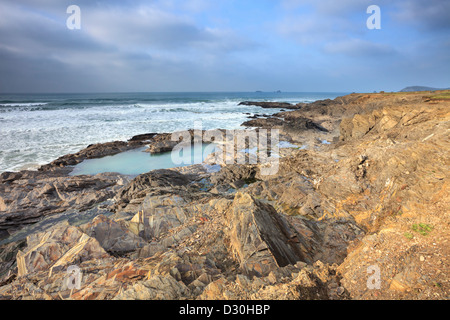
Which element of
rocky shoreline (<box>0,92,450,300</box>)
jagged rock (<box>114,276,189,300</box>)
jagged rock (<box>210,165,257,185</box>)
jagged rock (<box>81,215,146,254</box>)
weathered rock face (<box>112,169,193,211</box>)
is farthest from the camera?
jagged rock (<box>210,165,257,185</box>)

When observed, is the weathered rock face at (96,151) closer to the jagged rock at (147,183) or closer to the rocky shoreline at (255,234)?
the rocky shoreline at (255,234)

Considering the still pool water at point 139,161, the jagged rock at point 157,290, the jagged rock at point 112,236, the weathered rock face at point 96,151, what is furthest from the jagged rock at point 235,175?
the weathered rock face at point 96,151

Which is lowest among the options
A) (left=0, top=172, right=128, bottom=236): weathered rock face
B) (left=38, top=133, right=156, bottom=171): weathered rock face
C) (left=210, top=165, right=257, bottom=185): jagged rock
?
(left=0, top=172, right=128, bottom=236): weathered rock face

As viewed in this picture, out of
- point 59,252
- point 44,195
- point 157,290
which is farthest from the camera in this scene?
point 44,195

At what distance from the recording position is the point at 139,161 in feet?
54.8

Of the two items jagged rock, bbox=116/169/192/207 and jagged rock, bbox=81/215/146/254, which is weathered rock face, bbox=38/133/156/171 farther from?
jagged rock, bbox=81/215/146/254

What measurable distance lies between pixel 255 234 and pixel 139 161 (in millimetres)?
14500

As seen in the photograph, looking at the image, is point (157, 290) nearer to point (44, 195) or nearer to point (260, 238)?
point (260, 238)

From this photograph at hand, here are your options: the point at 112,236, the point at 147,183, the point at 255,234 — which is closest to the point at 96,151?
the point at 147,183

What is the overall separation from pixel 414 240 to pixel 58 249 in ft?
24.8

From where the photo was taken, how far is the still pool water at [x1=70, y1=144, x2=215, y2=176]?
14.5 m

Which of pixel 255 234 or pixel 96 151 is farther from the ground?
pixel 96 151

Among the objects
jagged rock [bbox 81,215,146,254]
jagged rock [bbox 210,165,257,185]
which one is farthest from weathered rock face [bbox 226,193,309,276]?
jagged rock [bbox 210,165,257,185]

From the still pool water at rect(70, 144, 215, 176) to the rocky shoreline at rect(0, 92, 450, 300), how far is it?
3498 mm
